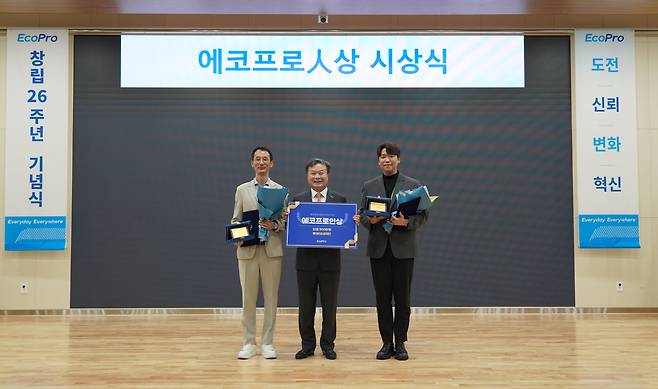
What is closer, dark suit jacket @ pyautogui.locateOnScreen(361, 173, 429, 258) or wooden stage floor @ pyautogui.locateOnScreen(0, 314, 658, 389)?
wooden stage floor @ pyautogui.locateOnScreen(0, 314, 658, 389)

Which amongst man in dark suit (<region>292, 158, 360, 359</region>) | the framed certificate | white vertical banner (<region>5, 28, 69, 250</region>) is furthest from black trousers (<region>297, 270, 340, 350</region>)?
white vertical banner (<region>5, 28, 69, 250</region>)

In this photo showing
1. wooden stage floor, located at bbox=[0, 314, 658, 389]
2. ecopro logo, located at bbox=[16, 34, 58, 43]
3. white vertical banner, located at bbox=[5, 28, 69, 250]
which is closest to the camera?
wooden stage floor, located at bbox=[0, 314, 658, 389]

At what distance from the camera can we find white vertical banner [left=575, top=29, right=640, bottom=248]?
6570 mm

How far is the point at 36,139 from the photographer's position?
6.50 meters

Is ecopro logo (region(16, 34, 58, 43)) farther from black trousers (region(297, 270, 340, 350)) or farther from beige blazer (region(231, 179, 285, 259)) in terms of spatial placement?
black trousers (region(297, 270, 340, 350))

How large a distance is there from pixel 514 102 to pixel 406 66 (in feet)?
4.16

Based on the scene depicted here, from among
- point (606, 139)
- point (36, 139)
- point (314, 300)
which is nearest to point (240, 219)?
point (314, 300)

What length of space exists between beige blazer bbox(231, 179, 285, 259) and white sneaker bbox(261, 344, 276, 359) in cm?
64

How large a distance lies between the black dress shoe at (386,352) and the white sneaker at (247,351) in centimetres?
88

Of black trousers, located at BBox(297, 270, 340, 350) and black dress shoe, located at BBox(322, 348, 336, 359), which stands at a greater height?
black trousers, located at BBox(297, 270, 340, 350)

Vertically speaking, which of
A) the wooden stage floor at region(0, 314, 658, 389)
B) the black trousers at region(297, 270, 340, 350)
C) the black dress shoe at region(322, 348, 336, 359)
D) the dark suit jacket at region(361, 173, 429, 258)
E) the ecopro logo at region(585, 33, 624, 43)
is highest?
the ecopro logo at region(585, 33, 624, 43)

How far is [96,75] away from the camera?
21.9ft

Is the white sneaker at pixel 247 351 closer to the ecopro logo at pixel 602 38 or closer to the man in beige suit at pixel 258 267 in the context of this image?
the man in beige suit at pixel 258 267

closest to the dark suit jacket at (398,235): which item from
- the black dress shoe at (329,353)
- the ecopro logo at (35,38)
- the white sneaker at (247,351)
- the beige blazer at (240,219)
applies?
the beige blazer at (240,219)
